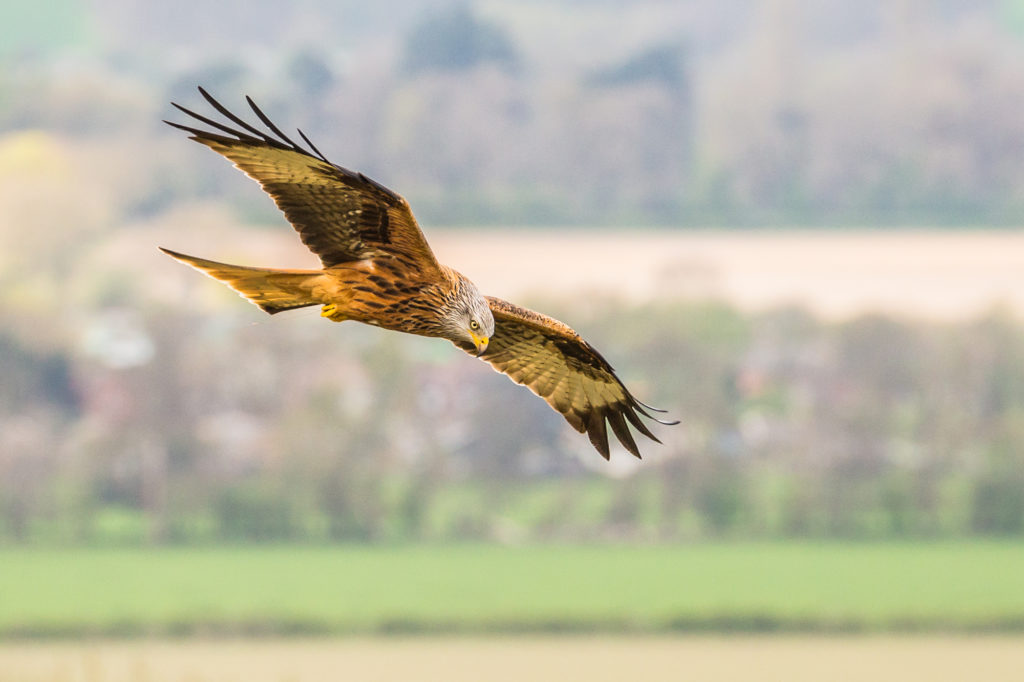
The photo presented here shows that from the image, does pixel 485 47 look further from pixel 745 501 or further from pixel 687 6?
pixel 745 501

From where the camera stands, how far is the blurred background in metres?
23.4

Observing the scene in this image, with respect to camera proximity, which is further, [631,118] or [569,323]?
[631,118]

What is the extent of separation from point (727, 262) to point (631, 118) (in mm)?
6555

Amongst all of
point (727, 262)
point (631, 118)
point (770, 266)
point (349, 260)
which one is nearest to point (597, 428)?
point (349, 260)

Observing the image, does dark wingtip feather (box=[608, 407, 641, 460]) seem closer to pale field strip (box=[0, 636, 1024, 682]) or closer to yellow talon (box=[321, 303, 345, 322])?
yellow talon (box=[321, 303, 345, 322])

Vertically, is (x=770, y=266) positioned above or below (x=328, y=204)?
above

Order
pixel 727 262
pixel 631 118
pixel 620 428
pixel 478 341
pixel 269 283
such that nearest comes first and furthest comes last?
pixel 269 283 < pixel 478 341 < pixel 620 428 < pixel 727 262 < pixel 631 118

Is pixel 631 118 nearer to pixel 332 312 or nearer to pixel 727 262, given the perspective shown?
pixel 727 262

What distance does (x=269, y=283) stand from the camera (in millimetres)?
4359

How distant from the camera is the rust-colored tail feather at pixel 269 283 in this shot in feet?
13.9

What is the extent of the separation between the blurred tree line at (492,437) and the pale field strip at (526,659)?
4.65 m

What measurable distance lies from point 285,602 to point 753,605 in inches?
274

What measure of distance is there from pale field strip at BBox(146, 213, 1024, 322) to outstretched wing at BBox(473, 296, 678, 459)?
21.6 metres

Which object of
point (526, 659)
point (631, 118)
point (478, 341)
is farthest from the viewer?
point (631, 118)
